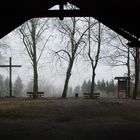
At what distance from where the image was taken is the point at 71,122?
15.8 meters

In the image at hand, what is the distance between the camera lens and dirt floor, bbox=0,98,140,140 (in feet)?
38.0

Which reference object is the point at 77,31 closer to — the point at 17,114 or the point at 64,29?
the point at 64,29

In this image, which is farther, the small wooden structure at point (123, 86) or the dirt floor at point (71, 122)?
the small wooden structure at point (123, 86)

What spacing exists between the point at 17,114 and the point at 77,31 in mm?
19526

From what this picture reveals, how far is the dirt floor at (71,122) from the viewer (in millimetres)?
11578

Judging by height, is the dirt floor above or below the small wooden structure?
below

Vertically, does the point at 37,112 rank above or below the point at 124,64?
below

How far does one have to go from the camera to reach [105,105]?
76.6 feet

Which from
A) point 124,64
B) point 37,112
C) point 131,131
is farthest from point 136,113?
point 124,64

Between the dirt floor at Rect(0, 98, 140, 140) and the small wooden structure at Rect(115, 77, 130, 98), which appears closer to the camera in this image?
the dirt floor at Rect(0, 98, 140, 140)

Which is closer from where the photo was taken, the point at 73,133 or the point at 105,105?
the point at 73,133

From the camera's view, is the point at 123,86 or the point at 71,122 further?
the point at 123,86

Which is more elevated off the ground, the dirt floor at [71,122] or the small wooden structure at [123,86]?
the small wooden structure at [123,86]

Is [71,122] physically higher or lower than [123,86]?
lower
